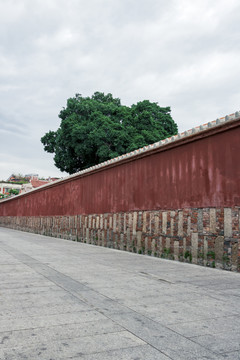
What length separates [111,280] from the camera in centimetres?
502

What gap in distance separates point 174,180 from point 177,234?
1.26 metres

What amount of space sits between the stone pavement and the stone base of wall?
0.78 meters

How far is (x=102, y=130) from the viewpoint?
22.9 m

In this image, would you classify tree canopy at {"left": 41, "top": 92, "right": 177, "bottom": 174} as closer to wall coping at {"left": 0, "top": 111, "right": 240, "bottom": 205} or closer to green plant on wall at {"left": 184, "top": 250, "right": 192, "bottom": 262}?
wall coping at {"left": 0, "top": 111, "right": 240, "bottom": 205}

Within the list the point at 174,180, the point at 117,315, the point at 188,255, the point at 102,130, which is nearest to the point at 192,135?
the point at 174,180

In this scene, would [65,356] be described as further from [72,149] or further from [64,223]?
[72,149]

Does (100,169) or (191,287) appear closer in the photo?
(191,287)

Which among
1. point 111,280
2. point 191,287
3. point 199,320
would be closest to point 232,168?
point 191,287

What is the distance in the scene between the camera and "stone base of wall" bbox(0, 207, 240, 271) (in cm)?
618

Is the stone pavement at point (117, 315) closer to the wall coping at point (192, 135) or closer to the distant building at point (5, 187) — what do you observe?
the wall coping at point (192, 135)

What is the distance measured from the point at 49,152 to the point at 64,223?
14.2 m

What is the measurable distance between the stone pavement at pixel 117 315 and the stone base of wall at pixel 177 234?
0.78 metres

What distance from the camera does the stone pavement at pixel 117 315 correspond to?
2.36 m

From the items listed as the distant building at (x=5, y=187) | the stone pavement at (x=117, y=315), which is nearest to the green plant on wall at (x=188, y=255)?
the stone pavement at (x=117, y=315)
